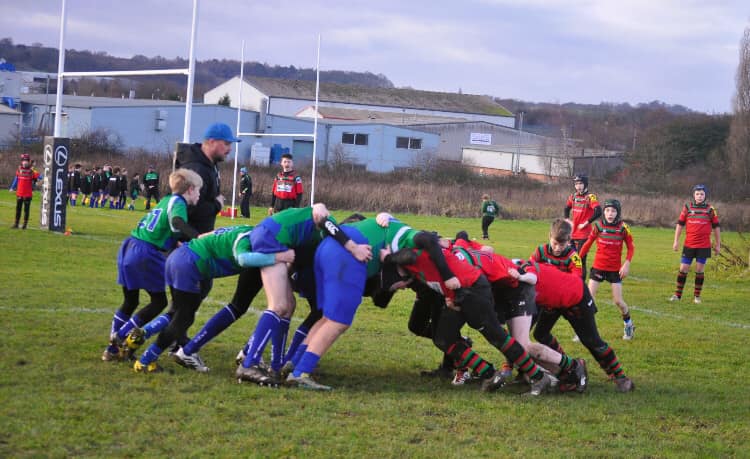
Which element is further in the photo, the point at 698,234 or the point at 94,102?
the point at 94,102

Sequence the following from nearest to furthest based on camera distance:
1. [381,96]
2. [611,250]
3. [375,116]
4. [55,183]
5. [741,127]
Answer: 1. [611,250]
2. [55,183]
3. [741,127]
4. [375,116]
5. [381,96]

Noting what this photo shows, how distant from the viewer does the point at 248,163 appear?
48.8 m

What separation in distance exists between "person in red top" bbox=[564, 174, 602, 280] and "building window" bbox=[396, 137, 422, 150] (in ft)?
150

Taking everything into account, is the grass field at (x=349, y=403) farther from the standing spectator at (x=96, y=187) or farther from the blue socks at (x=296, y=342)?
the standing spectator at (x=96, y=187)

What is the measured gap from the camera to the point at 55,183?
63.6 ft

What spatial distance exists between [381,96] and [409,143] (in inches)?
758

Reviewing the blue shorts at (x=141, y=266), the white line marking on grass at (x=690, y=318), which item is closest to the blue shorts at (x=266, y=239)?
the blue shorts at (x=141, y=266)

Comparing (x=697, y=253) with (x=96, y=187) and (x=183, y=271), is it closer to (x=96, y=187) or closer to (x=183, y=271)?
(x=183, y=271)

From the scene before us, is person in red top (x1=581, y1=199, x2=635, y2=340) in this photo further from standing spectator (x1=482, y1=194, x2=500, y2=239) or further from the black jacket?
standing spectator (x1=482, y1=194, x2=500, y2=239)

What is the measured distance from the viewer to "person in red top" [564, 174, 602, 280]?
49.2ft

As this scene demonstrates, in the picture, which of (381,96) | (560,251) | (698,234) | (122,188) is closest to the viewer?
(560,251)

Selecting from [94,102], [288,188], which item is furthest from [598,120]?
[288,188]

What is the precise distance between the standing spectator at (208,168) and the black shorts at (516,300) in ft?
9.00

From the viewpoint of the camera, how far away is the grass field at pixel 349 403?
214 inches
